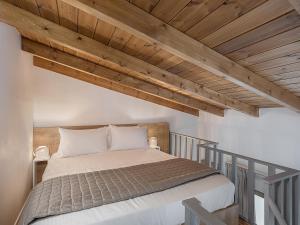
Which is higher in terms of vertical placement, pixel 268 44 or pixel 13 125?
pixel 268 44

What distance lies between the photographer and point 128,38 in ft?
6.20

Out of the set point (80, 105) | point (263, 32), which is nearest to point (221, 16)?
point (263, 32)

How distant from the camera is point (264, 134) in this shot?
9.48ft

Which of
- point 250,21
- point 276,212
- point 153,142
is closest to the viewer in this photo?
point 250,21

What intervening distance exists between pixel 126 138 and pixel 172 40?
6.64 ft

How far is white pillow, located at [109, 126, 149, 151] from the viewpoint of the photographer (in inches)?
124

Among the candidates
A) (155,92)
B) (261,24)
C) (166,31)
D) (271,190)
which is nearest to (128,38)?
(166,31)

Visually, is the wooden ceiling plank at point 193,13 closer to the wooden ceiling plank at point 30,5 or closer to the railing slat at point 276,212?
the wooden ceiling plank at point 30,5

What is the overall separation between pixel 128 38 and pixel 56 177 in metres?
1.55

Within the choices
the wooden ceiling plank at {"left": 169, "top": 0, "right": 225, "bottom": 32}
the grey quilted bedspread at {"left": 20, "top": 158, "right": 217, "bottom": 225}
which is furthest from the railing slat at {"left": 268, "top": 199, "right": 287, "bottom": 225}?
the wooden ceiling plank at {"left": 169, "top": 0, "right": 225, "bottom": 32}

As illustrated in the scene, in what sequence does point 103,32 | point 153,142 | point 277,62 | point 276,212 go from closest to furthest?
point 276,212, point 277,62, point 103,32, point 153,142

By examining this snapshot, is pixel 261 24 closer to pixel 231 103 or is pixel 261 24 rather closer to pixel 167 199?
pixel 167 199

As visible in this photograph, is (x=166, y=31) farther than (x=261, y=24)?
Yes

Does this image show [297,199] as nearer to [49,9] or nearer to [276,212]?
[276,212]
